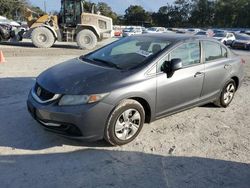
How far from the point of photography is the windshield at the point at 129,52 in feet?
16.0

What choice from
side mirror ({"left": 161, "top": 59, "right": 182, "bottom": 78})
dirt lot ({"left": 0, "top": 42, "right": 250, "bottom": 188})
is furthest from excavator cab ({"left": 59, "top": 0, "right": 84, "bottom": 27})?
side mirror ({"left": 161, "top": 59, "right": 182, "bottom": 78})

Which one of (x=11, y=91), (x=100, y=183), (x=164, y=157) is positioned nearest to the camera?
(x=100, y=183)

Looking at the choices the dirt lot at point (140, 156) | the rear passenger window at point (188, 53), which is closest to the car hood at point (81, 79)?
the dirt lot at point (140, 156)

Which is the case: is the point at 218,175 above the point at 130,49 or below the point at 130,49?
below

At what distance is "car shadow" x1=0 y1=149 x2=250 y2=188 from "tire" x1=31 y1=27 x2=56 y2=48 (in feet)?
49.8

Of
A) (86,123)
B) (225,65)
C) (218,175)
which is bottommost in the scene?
(218,175)

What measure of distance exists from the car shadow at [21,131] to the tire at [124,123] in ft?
0.82

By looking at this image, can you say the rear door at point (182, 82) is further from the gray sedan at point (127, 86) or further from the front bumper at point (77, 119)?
the front bumper at point (77, 119)

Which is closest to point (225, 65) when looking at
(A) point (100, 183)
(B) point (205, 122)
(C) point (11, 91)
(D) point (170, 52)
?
(B) point (205, 122)

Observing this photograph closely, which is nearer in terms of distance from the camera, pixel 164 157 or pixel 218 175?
pixel 218 175

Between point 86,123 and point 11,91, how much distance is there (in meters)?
3.61

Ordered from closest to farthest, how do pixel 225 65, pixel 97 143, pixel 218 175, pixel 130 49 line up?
pixel 218 175, pixel 97 143, pixel 130 49, pixel 225 65

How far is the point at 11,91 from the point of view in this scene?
6988 mm

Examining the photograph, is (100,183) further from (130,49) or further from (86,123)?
(130,49)
